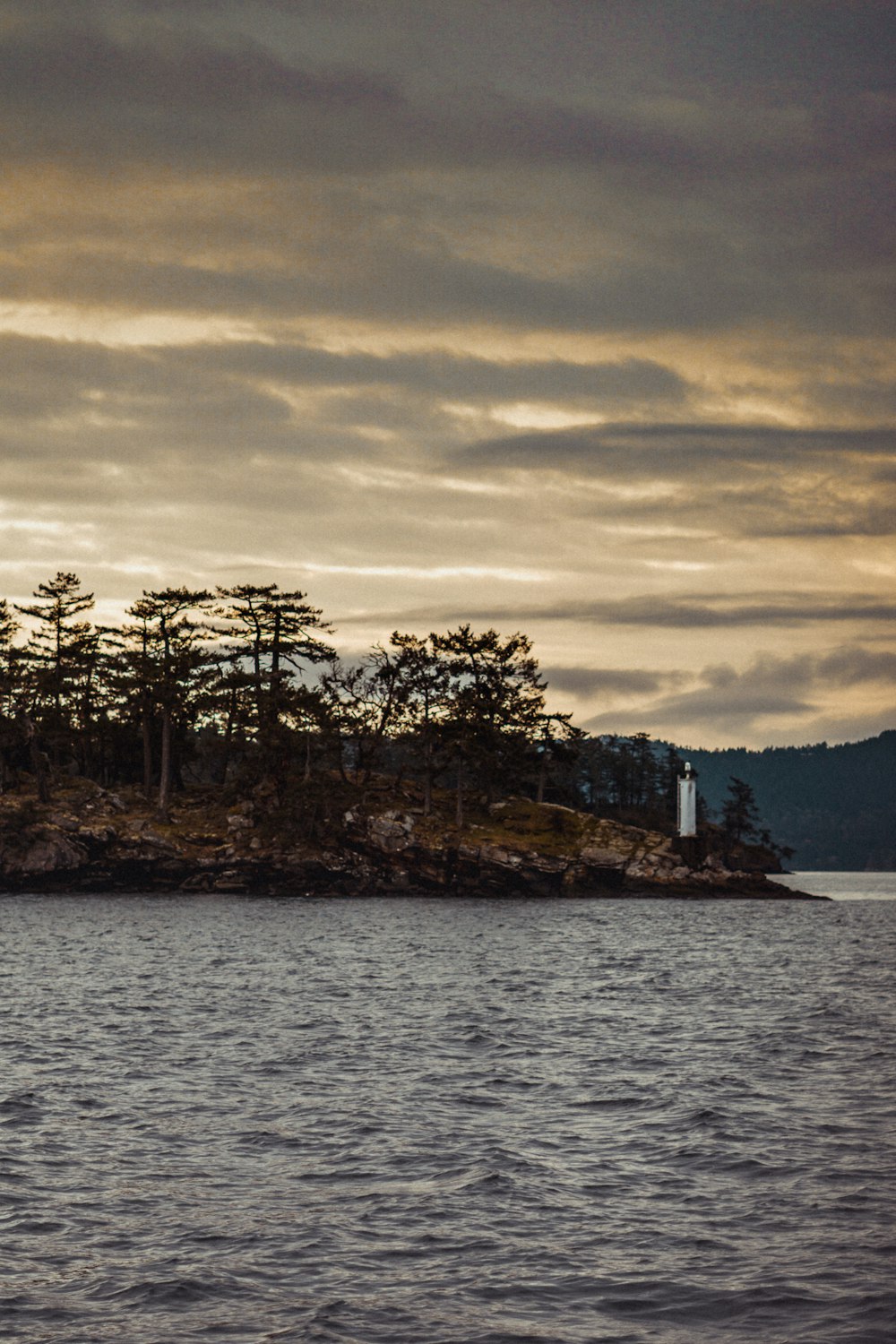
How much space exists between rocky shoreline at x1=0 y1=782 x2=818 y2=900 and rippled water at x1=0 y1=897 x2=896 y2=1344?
6578 cm

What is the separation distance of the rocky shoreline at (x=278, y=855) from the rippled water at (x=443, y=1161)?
2590 inches

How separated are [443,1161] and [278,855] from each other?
3863 inches

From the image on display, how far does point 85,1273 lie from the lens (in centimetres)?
1705

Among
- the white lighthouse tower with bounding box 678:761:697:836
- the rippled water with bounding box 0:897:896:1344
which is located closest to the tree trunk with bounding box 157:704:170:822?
the white lighthouse tower with bounding box 678:761:697:836

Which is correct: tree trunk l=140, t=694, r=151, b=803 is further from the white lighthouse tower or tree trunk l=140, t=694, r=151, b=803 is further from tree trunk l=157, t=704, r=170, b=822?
the white lighthouse tower

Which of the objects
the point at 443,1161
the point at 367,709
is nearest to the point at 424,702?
the point at 367,709

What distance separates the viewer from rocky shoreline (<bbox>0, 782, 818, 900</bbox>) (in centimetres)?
11612

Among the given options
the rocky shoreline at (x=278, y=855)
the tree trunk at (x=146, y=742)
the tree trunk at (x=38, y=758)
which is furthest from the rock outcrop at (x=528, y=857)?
the tree trunk at (x=38, y=758)

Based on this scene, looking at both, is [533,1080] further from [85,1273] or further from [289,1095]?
[85,1273]

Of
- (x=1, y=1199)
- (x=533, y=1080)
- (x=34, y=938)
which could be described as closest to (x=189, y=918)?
(x=34, y=938)

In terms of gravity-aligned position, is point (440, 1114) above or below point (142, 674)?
below

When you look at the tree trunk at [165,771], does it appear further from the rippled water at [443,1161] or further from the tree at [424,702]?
the rippled water at [443,1161]

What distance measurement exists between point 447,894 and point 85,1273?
104691mm

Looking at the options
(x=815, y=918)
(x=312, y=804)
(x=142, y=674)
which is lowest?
(x=815, y=918)
